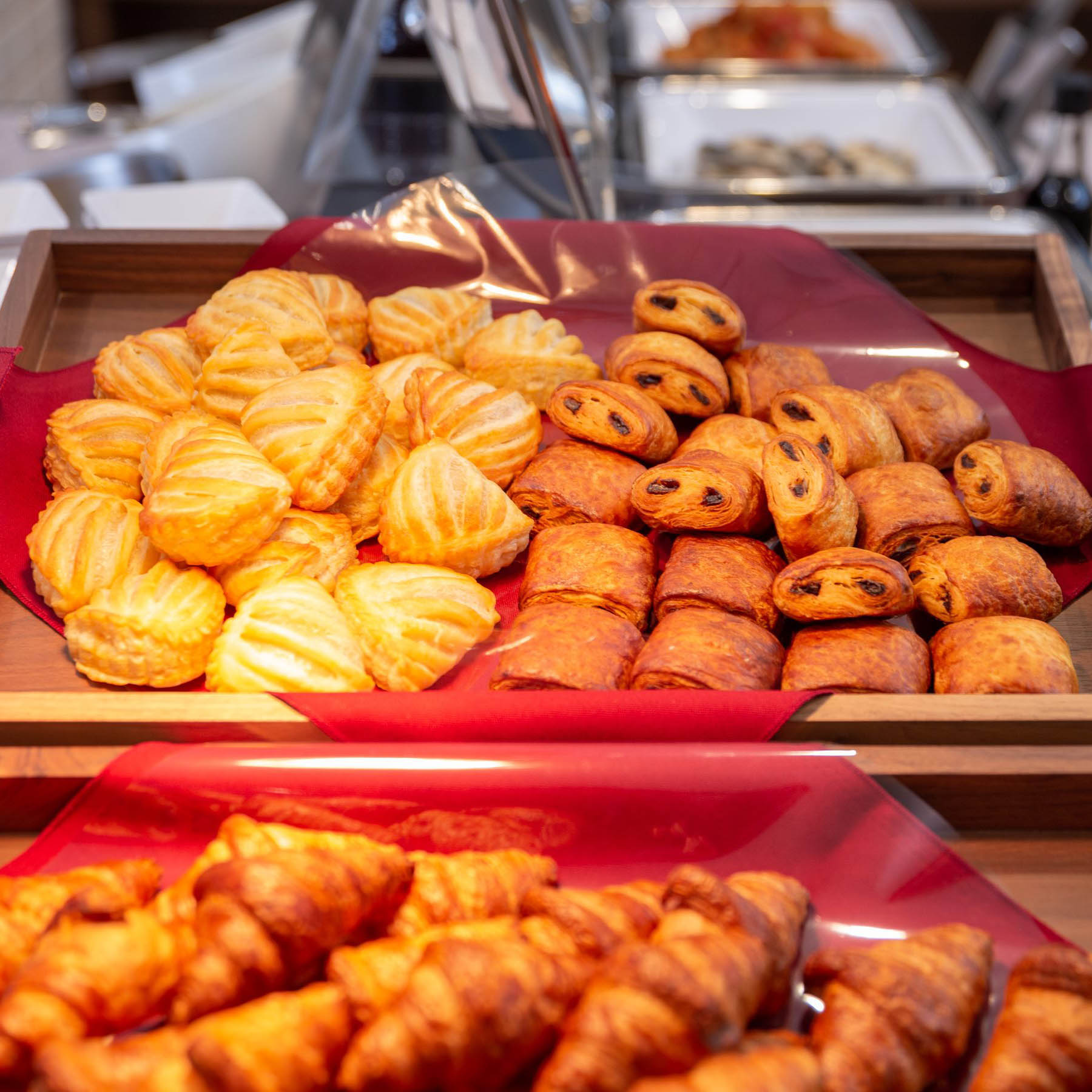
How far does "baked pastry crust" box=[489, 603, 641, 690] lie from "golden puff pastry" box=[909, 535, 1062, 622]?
52cm

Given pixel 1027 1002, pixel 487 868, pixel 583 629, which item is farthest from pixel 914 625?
pixel 487 868

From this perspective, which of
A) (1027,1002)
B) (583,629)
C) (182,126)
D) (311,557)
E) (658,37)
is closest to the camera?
(1027,1002)

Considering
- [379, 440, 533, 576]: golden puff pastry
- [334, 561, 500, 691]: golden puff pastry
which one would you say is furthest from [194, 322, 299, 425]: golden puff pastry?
[334, 561, 500, 691]: golden puff pastry

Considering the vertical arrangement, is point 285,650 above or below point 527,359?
below

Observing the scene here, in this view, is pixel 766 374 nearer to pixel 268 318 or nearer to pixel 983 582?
pixel 983 582

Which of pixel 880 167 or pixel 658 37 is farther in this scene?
pixel 658 37

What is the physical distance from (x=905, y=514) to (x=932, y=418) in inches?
13.0

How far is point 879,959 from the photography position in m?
1.15

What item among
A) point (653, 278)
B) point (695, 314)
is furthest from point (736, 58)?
point (695, 314)

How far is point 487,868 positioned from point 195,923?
0.35m

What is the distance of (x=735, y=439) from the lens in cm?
194

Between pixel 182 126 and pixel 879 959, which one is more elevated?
pixel 182 126

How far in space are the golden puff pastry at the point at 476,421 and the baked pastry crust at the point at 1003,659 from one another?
842mm

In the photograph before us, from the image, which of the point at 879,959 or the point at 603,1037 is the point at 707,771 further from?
the point at 603,1037
